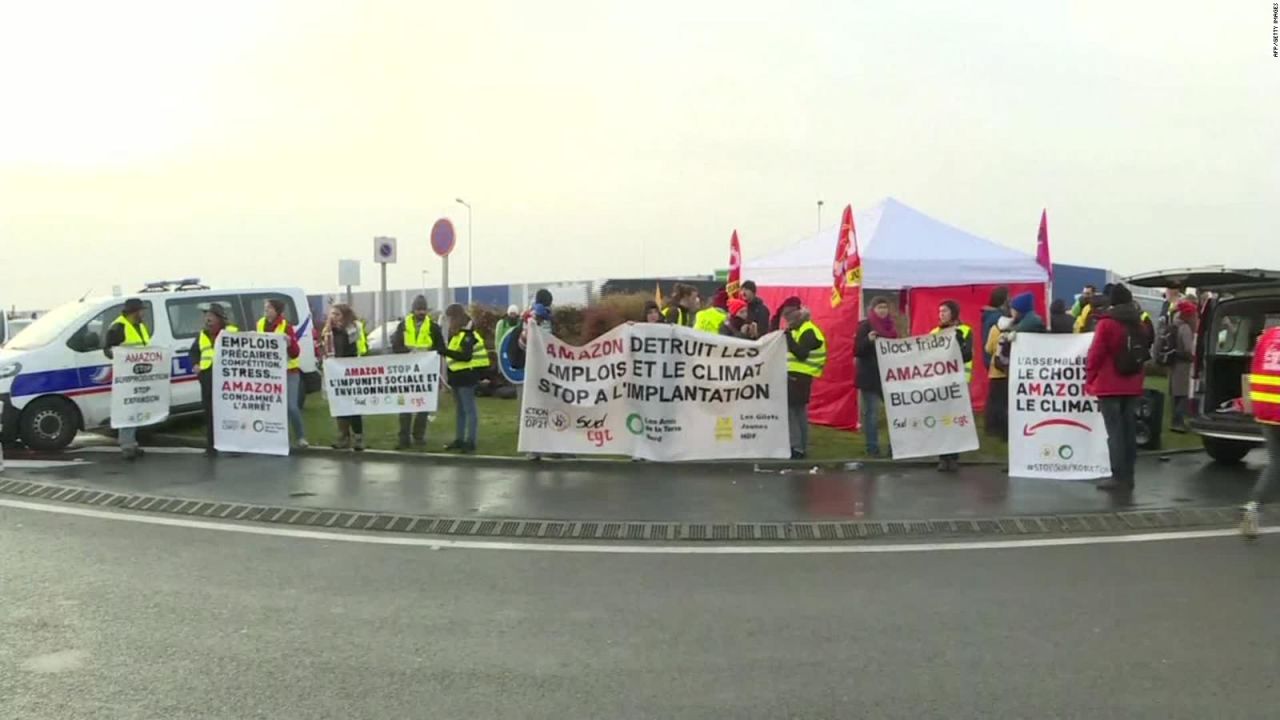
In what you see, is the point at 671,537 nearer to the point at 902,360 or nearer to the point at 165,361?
the point at 902,360

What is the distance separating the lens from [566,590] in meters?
6.04

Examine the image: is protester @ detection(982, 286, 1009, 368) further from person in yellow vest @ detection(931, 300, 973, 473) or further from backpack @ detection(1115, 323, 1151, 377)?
backpack @ detection(1115, 323, 1151, 377)

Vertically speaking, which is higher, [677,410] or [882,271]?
[882,271]

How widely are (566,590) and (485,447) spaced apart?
19.5ft

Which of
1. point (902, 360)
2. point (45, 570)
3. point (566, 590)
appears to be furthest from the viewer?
point (902, 360)

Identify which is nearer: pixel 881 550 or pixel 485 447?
pixel 881 550

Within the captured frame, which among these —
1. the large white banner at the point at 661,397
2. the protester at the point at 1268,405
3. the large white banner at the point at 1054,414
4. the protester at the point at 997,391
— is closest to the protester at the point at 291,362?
the large white banner at the point at 661,397

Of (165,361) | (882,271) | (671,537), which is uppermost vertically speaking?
(882,271)

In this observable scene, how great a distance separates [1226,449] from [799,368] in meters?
4.54

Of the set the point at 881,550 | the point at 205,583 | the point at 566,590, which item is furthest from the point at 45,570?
the point at 881,550

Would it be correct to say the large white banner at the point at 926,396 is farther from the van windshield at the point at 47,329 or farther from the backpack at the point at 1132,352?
the van windshield at the point at 47,329

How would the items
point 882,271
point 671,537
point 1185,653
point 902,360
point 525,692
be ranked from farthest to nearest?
1. point 882,271
2. point 902,360
3. point 671,537
4. point 1185,653
5. point 525,692

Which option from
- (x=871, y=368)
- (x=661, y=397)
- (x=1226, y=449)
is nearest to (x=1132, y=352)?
(x=1226, y=449)

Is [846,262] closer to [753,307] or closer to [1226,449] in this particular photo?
[753,307]
